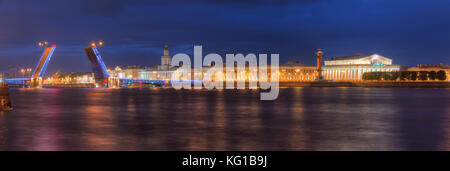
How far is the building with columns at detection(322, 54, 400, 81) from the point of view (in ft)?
489

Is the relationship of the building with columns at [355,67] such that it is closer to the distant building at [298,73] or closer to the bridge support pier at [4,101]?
the distant building at [298,73]

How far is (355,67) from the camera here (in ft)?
489

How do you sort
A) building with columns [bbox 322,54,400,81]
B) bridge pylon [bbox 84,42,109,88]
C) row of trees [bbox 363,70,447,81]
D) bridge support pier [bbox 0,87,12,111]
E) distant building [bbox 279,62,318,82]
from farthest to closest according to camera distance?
1. distant building [bbox 279,62,318,82]
2. building with columns [bbox 322,54,400,81]
3. row of trees [bbox 363,70,447,81]
4. bridge pylon [bbox 84,42,109,88]
5. bridge support pier [bbox 0,87,12,111]

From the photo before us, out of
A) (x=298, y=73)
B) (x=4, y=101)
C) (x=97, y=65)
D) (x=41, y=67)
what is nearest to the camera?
(x=4, y=101)

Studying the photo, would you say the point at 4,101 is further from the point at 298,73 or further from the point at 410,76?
the point at 298,73

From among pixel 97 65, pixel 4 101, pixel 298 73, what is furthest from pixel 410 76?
pixel 4 101

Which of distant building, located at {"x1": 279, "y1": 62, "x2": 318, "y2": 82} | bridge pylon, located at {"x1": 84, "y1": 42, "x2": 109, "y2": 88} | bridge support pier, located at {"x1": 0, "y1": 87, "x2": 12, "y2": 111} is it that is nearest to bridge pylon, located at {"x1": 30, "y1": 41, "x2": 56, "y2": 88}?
bridge pylon, located at {"x1": 84, "y1": 42, "x2": 109, "y2": 88}

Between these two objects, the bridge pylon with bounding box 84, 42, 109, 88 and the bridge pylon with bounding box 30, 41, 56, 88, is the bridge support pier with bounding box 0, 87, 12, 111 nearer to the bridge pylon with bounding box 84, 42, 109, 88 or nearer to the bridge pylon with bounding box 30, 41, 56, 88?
the bridge pylon with bounding box 84, 42, 109, 88

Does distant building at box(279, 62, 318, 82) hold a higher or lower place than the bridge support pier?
higher

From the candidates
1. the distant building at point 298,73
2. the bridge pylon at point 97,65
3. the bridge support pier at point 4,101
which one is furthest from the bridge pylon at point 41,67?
the bridge support pier at point 4,101

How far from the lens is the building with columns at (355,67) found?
489ft

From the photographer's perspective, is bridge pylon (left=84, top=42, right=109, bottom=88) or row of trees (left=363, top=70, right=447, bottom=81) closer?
bridge pylon (left=84, top=42, right=109, bottom=88)

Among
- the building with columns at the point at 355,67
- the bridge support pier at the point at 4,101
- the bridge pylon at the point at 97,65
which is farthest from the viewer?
the building with columns at the point at 355,67

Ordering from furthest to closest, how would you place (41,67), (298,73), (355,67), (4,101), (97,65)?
(298,73) → (355,67) → (41,67) → (97,65) → (4,101)
